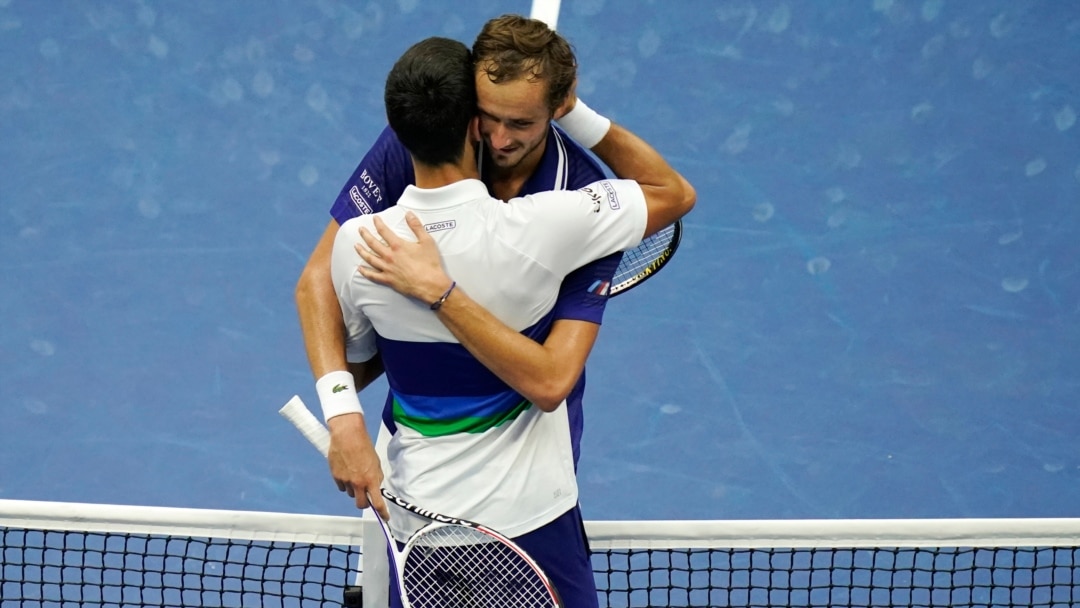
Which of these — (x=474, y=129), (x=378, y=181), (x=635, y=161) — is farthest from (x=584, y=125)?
(x=378, y=181)

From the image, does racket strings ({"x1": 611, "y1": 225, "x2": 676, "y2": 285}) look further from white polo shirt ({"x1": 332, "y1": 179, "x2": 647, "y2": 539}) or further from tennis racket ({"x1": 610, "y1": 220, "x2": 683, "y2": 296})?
white polo shirt ({"x1": 332, "y1": 179, "x2": 647, "y2": 539})

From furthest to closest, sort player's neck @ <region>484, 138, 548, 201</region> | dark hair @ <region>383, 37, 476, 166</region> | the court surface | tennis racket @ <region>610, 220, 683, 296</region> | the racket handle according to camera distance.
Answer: the court surface → tennis racket @ <region>610, 220, 683, 296</region> → player's neck @ <region>484, 138, 548, 201</region> → the racket handle → dark hair @ <region>383, 37, 476, 166</region>

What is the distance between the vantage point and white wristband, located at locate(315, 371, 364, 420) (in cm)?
310

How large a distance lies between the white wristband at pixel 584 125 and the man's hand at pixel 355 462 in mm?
859

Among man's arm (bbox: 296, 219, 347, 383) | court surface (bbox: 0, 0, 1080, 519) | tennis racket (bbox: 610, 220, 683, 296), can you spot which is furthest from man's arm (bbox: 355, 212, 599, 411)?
court surface (bbox: 0, 0, 1080, 519)

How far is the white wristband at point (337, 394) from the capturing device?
3.10m

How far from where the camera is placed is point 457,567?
3.08 meters

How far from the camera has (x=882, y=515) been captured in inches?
225

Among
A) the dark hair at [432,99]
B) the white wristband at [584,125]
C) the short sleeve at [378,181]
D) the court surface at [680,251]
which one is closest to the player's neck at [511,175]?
the white wristband at [584,125]

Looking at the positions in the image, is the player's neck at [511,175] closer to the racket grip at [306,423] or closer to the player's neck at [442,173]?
the player's neck at [442,173]

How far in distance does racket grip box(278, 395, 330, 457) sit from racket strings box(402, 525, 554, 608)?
0.34m

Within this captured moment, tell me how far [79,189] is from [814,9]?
426cm

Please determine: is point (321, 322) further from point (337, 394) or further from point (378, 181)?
point (378, 181)

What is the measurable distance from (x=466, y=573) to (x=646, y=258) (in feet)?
3.52
